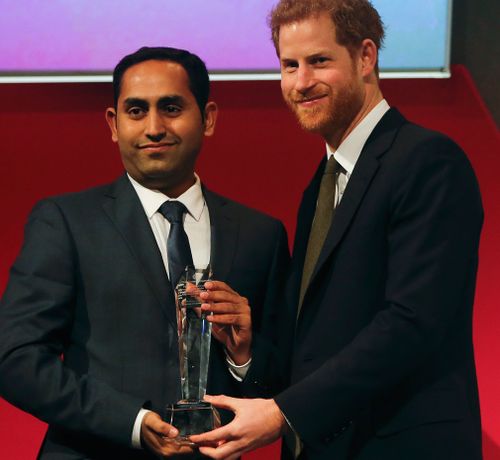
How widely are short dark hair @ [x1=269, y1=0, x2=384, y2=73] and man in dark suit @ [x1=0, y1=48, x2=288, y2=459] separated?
29 centimetres

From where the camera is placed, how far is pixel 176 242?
2.43 meters

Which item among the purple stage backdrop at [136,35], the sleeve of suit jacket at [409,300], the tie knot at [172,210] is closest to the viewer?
the sleeve of suit jacket at [409,300]

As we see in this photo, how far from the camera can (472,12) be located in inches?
139

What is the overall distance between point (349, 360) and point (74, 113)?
152 cm

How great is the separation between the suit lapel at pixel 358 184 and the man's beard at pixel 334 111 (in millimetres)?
86

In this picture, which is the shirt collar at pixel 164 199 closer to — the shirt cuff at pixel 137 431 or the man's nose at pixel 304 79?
the man's nose at pixel 304 79

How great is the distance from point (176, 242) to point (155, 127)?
0.84ft

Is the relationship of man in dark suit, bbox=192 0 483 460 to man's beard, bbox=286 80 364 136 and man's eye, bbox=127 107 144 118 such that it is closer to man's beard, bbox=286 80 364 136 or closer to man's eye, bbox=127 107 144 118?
man's beard, bbox=286 80 364 136

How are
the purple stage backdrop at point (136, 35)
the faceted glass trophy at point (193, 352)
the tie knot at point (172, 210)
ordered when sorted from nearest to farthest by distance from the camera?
the faceted glass trophy at point (193, 352) < the tie knot at point (172, 210) < the purple stage backdrop at point (136, 35)

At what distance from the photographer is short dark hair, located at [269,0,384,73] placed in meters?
2.36

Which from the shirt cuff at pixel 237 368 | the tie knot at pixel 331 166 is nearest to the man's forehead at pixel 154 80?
the tie knot at pixel 331 166

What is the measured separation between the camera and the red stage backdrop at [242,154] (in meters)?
3.32

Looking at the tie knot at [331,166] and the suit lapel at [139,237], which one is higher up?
the tie knot at [331,166]

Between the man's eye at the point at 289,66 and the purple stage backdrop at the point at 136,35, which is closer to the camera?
the man's eye at the point at 289,66
